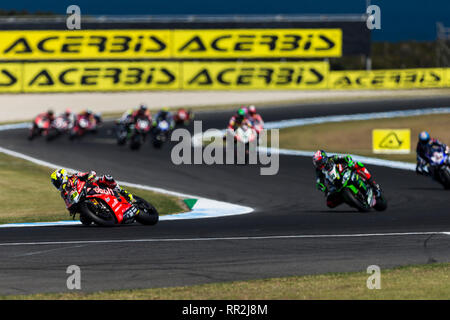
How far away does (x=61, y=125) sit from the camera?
126ft

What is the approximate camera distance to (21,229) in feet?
51.5

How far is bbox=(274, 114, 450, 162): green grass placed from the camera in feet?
122

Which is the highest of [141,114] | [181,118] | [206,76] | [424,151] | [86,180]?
[206,76]

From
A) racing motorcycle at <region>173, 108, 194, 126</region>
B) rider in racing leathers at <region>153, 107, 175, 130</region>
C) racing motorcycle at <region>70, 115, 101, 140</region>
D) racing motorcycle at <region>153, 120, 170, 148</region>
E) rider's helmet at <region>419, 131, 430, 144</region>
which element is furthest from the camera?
racing motorcycle at <region>173, 108, 194, 126</region>

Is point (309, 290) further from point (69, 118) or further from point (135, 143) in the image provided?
point (69, 118)

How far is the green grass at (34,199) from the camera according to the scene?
62.1ft

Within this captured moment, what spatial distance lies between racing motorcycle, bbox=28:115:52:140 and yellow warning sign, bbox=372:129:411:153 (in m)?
13.2

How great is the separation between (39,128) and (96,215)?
2352 centimetres

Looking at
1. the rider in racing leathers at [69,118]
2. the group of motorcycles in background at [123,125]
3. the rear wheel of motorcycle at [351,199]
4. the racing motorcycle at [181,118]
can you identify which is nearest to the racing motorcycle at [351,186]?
the rear wheel of motorcycle at [351,199]

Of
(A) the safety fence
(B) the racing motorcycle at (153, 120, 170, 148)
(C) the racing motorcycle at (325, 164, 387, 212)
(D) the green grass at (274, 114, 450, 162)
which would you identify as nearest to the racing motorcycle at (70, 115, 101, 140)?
(B) the racing motorcycle at (153, 120, 170, 148)

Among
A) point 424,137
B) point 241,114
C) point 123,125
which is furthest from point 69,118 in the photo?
point 424,137

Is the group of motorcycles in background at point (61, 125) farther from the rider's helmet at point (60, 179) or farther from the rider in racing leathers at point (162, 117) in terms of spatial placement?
the rider's helmet at point (60, 179)

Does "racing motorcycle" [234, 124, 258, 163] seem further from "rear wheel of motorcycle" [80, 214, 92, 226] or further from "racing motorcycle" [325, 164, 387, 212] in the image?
"rear wheel of motorcycle" [80, 214, 92, 226]
